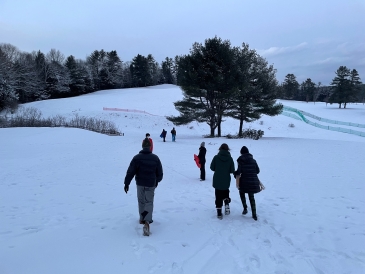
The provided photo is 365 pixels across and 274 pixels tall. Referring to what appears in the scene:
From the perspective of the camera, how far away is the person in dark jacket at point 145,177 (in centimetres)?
507

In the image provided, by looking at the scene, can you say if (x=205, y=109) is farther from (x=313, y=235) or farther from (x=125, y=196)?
→ (x=313, y=235)

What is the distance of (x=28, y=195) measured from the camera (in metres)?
7.84

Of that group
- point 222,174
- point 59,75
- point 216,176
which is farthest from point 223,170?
point 59,75

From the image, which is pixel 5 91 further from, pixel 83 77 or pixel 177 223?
pixel 177 223

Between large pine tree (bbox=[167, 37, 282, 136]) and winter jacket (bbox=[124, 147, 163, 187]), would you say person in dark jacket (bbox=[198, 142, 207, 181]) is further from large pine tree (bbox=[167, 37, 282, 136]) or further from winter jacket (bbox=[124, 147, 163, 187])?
large pine tree (bbox=[167, 37, 282, 136])

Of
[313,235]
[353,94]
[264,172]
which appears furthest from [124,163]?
[353,94]

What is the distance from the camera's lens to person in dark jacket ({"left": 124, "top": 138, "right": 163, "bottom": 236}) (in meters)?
5.07

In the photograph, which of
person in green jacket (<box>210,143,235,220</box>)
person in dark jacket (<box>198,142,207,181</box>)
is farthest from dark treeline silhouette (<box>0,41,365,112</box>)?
person in green jacket (<box>210,143,235,220</box>)

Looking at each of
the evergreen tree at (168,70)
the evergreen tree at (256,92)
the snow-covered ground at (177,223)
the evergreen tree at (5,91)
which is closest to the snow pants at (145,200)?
the snow-covered ground at (177,223)

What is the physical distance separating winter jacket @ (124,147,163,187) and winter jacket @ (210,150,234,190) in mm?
1603

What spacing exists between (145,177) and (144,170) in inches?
5.7

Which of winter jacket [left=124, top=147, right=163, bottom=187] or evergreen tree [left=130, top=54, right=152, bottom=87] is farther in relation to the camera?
evergreen tree [left=130, top=54, right=152, bottom=87]

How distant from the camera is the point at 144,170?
506cm

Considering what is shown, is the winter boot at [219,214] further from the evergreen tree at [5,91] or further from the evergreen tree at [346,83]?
the evergreen tree at [346,83]
